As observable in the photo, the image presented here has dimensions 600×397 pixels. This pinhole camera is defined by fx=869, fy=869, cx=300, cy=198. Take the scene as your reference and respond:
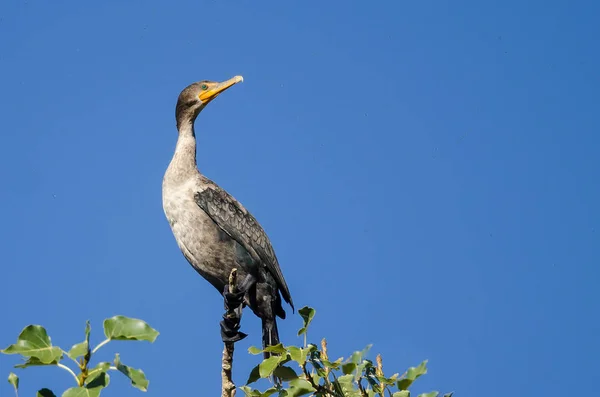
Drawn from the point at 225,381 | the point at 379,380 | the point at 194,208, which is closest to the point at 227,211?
the point at 194,208

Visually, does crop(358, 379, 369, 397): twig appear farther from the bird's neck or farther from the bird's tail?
the bird's neck

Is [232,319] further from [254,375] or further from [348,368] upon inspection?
[348,368]

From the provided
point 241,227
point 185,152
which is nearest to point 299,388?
point 241,227

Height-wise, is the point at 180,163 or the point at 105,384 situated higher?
the point at 180,163

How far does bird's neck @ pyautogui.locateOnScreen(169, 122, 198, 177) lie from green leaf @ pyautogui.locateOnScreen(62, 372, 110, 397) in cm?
546

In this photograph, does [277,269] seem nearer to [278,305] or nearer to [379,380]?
[278,305]

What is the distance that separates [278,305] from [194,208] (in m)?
1.14

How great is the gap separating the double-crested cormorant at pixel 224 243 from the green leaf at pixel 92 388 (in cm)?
462

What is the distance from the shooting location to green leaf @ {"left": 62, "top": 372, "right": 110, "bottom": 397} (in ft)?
8.14

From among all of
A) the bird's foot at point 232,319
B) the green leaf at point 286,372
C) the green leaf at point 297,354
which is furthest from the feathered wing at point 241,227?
the green leaf at point 297,354

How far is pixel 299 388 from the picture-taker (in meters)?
3.29

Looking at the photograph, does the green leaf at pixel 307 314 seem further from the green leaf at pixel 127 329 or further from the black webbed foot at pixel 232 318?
the black webbed foot at pixel 232 318

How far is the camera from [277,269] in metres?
7.71

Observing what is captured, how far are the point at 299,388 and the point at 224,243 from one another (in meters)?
4.31
